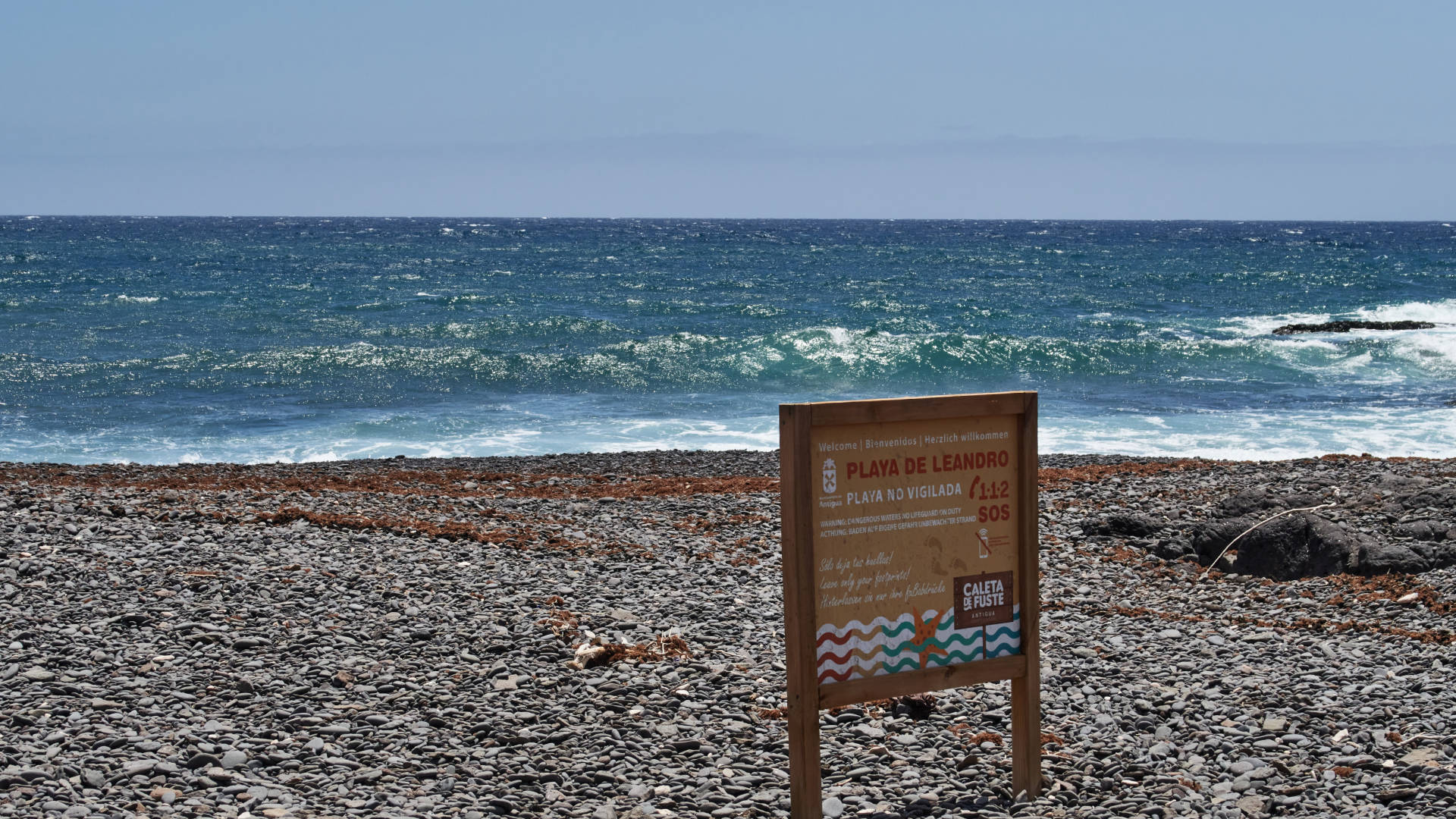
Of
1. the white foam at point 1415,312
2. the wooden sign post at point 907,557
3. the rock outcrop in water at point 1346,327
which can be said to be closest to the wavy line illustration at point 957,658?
the wooden sign post at point 907,557

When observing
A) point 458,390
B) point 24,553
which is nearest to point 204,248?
point 458,390

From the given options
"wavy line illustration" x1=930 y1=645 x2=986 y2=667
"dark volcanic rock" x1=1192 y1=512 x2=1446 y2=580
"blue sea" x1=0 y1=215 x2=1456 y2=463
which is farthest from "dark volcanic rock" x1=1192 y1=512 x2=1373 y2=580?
"blue sea" x1=0 y1=215 x2=1456 y2=463

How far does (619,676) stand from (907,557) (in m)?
2.16

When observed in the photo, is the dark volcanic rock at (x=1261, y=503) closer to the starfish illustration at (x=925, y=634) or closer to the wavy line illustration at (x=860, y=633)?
the starfish illustration at (x=925, y=634)

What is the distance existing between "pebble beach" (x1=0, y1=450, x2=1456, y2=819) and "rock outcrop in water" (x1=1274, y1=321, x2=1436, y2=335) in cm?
2711

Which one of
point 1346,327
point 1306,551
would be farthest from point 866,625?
point 1346,327

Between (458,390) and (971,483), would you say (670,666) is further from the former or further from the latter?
(458,390)

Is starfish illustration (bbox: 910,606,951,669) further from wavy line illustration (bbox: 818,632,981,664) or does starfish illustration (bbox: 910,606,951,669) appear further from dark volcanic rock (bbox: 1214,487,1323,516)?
dark volcanic rock (bbox: 1214,487,1323,516)

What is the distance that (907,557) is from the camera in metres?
4.70

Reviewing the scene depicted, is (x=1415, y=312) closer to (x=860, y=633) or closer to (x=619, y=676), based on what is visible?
(x=619, y=676)

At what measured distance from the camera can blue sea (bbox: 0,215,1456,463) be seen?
64.7ft

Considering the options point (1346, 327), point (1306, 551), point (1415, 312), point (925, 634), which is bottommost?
point (1306, 551)

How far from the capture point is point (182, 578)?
24.9 feet

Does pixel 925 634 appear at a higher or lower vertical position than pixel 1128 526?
higher
